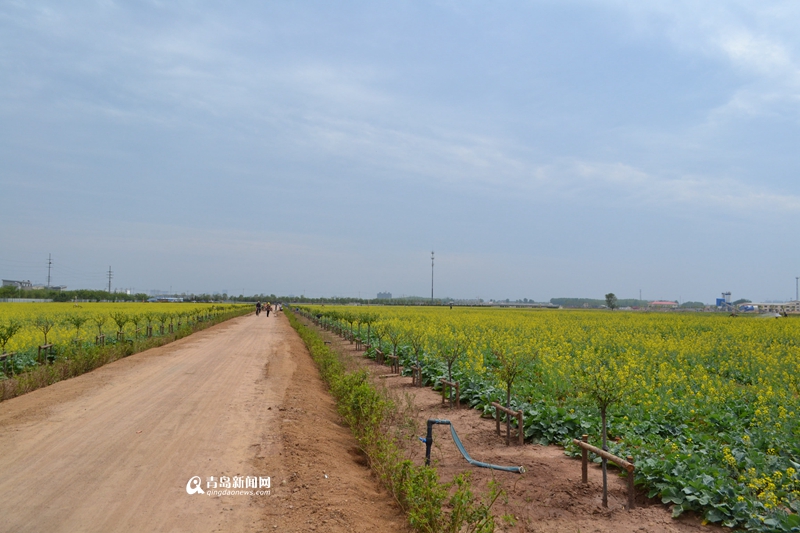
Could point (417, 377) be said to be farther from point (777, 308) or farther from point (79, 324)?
point (777, 308)

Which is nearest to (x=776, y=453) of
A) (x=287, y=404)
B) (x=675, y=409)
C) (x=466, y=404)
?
(x=675, y=409)

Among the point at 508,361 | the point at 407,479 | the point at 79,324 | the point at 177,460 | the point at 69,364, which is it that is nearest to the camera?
the point at 407,479

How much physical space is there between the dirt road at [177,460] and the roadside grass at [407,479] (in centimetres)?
32

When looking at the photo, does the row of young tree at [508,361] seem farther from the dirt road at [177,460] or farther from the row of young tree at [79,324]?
the row of young tree at [79,324]

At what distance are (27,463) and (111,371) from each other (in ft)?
32.6

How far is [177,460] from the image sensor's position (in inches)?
293

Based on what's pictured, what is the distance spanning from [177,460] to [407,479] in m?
3.76

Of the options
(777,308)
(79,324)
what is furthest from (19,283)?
(777,308)

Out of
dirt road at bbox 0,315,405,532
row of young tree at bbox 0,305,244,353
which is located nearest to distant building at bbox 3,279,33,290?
row of young tree at bbox 0,305,244,353

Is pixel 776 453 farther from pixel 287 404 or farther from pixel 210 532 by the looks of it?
pixel 287 404

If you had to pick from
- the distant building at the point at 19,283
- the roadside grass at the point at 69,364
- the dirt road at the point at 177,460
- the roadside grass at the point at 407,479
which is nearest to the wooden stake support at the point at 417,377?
the roadside grass at the point at 407,479

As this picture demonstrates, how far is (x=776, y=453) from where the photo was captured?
7.32 metres

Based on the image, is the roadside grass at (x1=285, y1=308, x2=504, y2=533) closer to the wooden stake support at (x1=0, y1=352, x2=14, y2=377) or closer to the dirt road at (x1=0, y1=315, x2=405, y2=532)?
the dirt road at (x1=0, y1=315, x2=405, y2=532)

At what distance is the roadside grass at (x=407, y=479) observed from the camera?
4.95m
